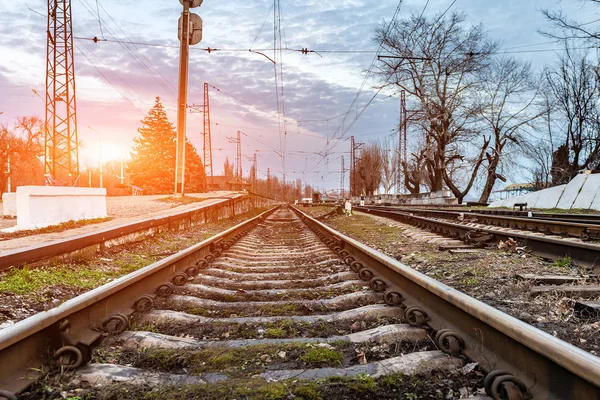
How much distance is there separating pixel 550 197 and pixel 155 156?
5381 cm

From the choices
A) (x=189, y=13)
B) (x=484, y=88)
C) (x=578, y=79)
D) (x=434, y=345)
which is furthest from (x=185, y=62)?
(x=578, y=79)

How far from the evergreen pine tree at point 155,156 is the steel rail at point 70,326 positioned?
191 feet

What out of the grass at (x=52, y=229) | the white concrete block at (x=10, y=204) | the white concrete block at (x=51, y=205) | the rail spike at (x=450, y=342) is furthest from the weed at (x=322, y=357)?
the white concrete block at (x=10, y=204)

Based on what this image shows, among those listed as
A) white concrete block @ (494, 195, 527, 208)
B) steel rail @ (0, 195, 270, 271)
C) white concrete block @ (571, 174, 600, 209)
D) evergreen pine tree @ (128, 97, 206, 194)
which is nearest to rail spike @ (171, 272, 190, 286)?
steel rail @ (0, 195, 270, 271)

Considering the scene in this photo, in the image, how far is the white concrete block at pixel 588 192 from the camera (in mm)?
→ 17094

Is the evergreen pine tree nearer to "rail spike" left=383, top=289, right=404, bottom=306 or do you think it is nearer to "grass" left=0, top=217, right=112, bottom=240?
"grass" left=0, top=217, right=112, bottom=240

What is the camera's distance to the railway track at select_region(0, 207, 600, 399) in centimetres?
180

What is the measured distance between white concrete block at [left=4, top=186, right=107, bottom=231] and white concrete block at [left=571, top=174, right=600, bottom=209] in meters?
18.5

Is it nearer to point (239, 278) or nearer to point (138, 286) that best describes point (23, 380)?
point (138, 286)

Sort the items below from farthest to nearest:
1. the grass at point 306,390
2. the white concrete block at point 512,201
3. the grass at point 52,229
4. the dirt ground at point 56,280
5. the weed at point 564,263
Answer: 1. the white concrete block at point 512,201
2. the grass at point 52,229
3. the weed at point 564,263
4. the dirt ground at point 56,280
5. the grass at point 306,390

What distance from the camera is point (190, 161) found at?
72125 millimetres

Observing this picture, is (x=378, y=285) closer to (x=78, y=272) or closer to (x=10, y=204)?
(x=78, y=272)

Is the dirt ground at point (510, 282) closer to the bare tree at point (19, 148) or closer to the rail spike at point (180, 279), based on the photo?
the rail spike at point (180, 279)

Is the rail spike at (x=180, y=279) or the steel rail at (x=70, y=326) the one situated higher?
the steel rail at (x=70, y=326)
